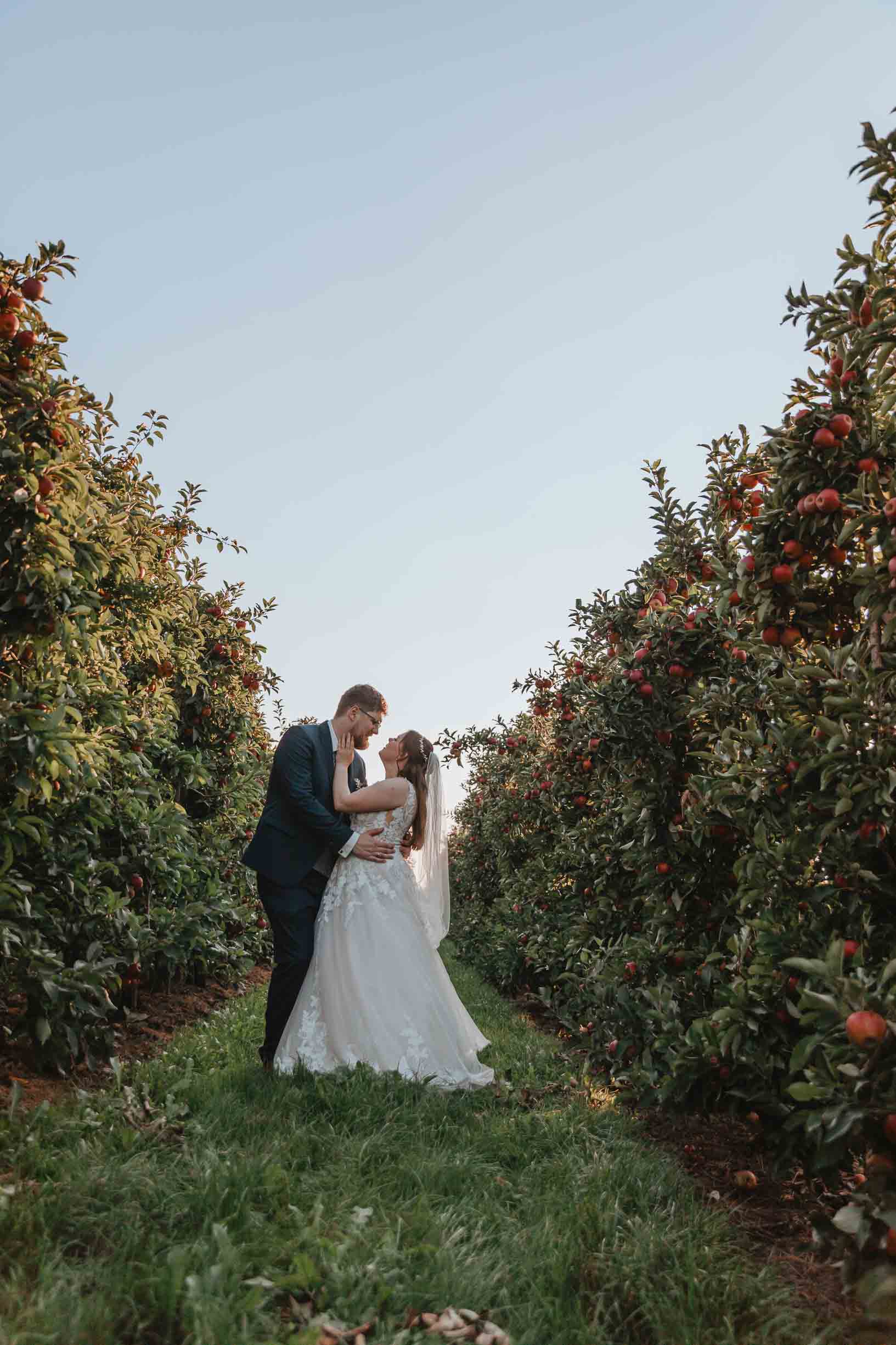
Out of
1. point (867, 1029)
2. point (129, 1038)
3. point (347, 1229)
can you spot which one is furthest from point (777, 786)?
point (129, 1038)

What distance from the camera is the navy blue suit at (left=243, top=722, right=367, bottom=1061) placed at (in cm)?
483

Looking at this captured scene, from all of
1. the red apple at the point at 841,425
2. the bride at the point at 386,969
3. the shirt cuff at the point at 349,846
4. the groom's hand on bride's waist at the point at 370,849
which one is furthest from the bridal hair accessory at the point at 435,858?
the red apple at the point at 841,425

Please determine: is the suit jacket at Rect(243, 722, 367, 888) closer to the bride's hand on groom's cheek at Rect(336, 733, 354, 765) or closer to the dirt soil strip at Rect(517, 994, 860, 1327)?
the bride's hand on groom's cheek at Rect(336, 733, 354, 765)


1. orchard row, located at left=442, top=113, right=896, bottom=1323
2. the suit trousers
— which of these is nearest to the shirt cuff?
the suit trousers

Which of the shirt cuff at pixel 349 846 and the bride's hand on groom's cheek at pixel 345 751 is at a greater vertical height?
the bride's hand on groom's cheek at pixel 345 751

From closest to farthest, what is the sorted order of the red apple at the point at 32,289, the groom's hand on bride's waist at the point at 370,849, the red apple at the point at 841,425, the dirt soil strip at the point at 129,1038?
the red apple at the point at 841,425, the red apple at the point at 32,289, the dirt soil strip at the point at 129,1038, the groom's hand on bride's waist at the point at 370,849

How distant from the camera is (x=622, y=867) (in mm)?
4969

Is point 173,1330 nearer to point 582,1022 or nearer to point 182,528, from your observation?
point 582,1022

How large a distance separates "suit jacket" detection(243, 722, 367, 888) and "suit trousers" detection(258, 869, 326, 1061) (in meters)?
0.08

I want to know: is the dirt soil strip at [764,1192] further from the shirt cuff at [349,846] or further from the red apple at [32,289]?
the red apple at [32,289]

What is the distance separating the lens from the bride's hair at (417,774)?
17.4 feet

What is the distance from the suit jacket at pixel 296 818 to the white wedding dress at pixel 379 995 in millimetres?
202

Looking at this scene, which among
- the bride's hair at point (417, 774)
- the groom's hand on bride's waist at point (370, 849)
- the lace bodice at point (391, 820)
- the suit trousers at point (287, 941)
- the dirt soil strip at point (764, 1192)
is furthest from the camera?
the bride's hair at point (417, 774)

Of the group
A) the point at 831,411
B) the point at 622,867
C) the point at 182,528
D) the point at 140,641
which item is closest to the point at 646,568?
the point at 622,867
